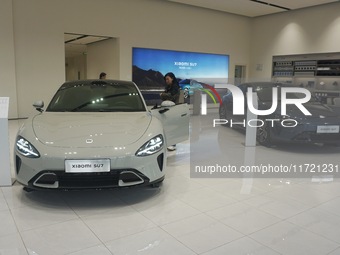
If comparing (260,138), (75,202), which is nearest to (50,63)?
(260,138)

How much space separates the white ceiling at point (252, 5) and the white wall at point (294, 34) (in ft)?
1.20

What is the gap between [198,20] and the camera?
11.0 meters

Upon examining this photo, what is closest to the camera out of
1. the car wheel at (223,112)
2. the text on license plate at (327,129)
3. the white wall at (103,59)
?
the text on license plate at (327,129)

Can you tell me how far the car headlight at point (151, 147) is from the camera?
2.54 metres

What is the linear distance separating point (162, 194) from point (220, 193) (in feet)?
1.90

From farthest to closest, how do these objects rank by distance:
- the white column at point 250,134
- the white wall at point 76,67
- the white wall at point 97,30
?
the white wall at point 76,67, the white wall at point 97,30, the white column at point 250,134

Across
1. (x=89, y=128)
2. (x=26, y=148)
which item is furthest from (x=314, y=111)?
(x=26, y=148)

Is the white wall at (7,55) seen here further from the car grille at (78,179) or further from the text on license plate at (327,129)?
the text on license plate at (327,129)

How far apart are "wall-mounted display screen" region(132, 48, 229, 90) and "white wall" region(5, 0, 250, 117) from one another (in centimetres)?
22

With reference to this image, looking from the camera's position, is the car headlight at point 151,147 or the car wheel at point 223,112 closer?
the car headlight at point 151,147

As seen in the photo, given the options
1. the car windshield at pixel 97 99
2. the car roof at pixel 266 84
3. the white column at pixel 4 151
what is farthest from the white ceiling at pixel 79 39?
the white column at pixel 4 151

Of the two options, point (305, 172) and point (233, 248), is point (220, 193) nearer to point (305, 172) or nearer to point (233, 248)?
point (233, 248)

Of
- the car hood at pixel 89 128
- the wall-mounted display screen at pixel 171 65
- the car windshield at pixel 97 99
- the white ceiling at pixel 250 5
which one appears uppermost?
the white ceiling at pixel 250 5

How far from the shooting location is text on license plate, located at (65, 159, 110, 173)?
93.1 inches
